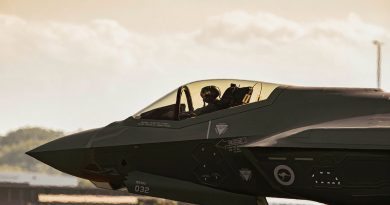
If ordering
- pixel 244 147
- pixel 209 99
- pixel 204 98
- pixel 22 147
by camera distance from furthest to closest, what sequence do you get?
pixel 22 147 → pixel 204 98 → pixel 209 99 → pixel 244 147

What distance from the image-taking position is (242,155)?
1577cm

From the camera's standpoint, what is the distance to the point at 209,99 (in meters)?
16.9

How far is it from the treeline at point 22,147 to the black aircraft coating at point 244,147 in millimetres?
135456

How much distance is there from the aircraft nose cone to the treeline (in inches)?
5301

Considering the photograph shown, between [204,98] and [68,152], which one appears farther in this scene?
[68,152]

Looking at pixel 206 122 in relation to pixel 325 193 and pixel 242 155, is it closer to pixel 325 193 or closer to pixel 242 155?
pixel 242 155

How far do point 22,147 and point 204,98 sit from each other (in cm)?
14835

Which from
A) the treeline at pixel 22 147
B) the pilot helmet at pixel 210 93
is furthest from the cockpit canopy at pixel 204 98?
the treeline at pixel 22 147

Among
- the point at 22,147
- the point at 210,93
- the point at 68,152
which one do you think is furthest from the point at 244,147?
the point at 22,147

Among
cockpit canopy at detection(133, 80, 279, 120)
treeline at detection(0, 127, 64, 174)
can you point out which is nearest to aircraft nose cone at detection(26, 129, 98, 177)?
cockpit canopy at detection(133, 80, 279, 120)

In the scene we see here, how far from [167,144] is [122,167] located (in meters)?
1.12

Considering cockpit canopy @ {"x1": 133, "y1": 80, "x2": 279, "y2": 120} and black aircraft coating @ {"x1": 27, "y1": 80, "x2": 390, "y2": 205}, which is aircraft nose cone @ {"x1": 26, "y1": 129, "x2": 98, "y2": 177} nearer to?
black aircraft coating @ {"x1": 27, "y1": 80, "x2": 390, "y2": 205}

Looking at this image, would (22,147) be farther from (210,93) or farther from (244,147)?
(244,147)

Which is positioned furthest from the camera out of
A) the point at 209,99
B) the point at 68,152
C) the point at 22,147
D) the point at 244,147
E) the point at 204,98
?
the point at 22,147
